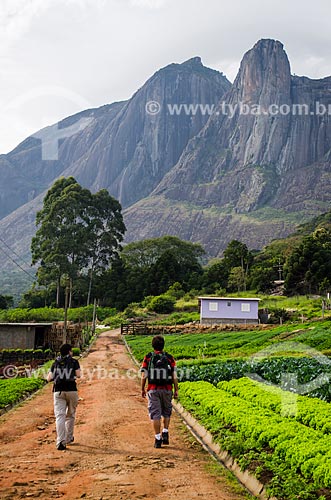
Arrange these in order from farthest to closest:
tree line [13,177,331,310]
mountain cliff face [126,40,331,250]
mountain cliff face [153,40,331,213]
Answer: mountain cliff face [153,40,331,213] → mountain cliff face [126,40,331,250] → tree line [13,177,331,310]

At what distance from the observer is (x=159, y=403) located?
9.85 metres

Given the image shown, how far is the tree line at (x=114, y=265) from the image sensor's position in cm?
5756

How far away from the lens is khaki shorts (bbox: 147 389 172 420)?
385 inches

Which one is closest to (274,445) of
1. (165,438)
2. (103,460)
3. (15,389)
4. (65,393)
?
(165,438)

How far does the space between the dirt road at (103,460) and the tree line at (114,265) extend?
37.4 metres

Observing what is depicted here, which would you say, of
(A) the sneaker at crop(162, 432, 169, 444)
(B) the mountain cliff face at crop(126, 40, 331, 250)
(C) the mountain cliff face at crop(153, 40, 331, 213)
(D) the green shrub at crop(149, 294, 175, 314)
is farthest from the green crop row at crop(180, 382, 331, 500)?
(C) the mountain cliff face at crop(153, 40, 331, 213)

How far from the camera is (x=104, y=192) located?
6406 cm

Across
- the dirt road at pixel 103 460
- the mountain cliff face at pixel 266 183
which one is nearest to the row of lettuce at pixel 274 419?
the dirt road at pixel 103 460

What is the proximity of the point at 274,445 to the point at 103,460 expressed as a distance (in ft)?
8.52

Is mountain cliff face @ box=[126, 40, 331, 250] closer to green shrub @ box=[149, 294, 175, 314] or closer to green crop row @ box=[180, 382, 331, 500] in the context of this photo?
green shrub @ box=[149, 294, 175, 314]

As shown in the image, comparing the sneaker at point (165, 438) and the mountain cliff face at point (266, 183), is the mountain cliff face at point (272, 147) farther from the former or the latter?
the sneaker at point (165, 438)

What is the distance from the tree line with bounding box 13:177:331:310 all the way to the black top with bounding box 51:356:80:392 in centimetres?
4001

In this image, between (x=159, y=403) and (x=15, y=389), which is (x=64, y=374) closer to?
(x=159, y=403)

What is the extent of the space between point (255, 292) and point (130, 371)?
160 ft
